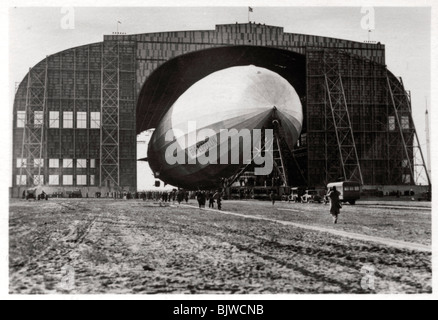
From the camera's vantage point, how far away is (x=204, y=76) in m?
45.2

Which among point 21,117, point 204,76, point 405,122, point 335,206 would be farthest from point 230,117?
point 405,122

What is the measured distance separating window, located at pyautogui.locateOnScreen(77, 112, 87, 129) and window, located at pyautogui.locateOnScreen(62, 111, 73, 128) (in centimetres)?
76

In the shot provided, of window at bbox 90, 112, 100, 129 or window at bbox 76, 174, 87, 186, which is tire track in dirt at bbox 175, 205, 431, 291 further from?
window at bbox 90, 112, 100, 129

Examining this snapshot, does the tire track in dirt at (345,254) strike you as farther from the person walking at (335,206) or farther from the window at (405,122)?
the window at (405,122)

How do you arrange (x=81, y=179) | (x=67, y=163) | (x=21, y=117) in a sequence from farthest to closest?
(x=81, y=179) < (x=67, y=163) < (x=21, y=117)

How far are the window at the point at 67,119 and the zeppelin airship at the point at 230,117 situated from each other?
12576 mm

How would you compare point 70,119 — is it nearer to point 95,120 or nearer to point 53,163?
point 95,120

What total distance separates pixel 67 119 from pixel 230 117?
60.9 feet

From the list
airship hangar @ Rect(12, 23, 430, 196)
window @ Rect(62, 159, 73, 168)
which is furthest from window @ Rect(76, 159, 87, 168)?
window @ Rect(62, 159, 73, 168)

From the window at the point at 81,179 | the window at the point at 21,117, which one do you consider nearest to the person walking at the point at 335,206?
the window at the point at 21,117

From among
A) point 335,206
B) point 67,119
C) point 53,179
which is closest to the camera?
point 335,206

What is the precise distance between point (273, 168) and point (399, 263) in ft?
106

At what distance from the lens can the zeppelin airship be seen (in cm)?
3391
